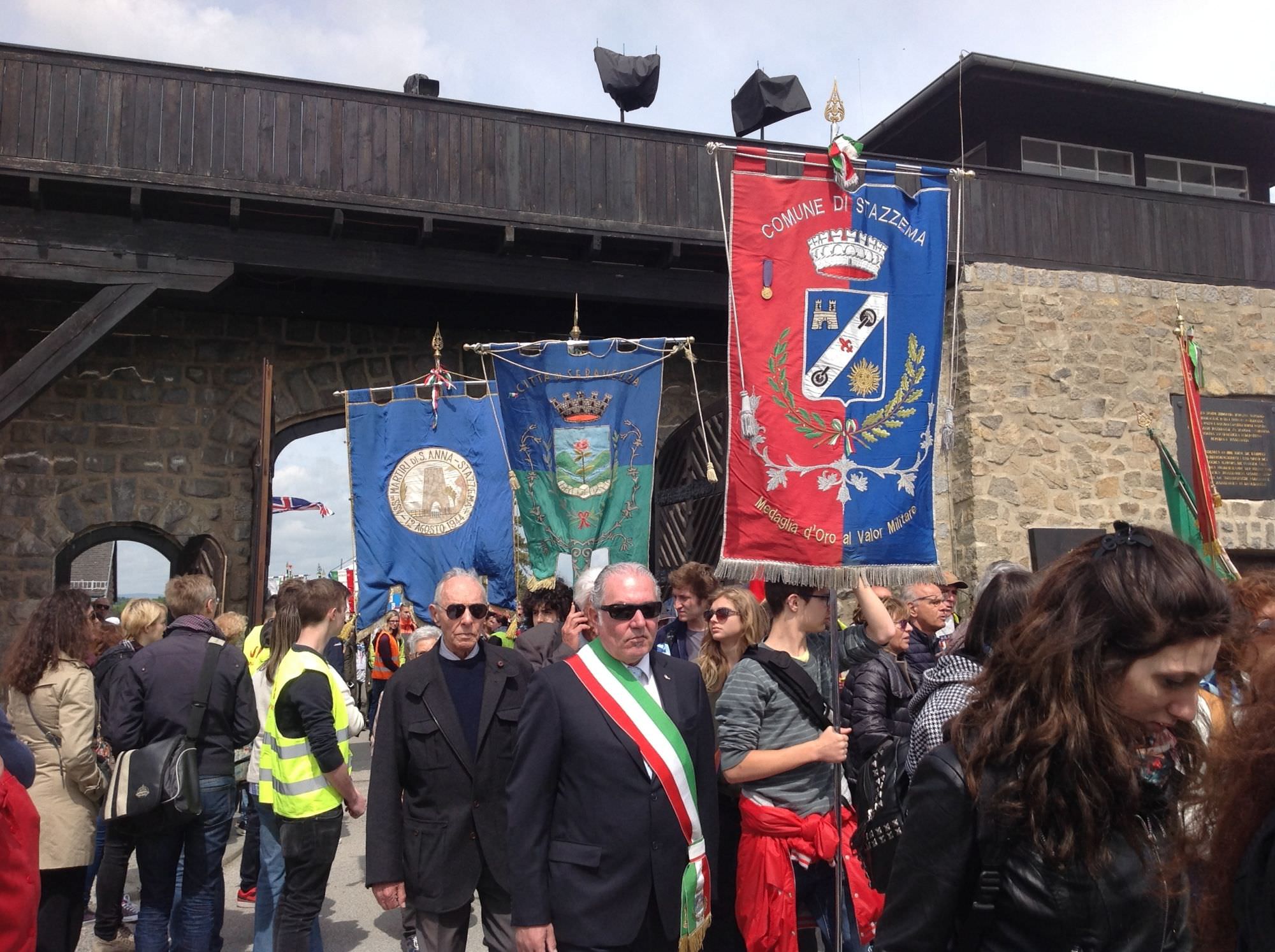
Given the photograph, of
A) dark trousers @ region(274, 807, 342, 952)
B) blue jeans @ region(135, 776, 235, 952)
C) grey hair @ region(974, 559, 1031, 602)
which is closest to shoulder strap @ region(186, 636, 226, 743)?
blue jeans @ region(135, 776, 235, 952)

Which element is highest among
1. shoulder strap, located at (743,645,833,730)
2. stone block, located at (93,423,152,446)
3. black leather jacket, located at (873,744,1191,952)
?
stone block, located at (93,423,152,446)

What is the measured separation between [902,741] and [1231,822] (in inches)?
65.7

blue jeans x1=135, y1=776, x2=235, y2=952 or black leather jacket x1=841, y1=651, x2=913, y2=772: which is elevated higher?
black leather jacket x1=841, y1=651, x2=913, y2=772

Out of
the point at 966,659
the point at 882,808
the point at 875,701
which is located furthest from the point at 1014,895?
the point at 875,701

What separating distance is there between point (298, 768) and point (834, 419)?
2.66 meters

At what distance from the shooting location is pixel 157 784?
4.62m

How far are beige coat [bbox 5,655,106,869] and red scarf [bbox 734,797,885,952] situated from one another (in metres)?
A: 2.65

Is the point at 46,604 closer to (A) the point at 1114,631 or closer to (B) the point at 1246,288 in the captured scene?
(A) the point at 1114,631

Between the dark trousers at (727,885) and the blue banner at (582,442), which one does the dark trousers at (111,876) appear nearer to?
the dark trousers at (727,885)

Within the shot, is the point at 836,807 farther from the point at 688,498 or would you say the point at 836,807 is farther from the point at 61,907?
the point at 688,498

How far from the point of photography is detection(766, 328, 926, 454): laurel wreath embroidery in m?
4.50

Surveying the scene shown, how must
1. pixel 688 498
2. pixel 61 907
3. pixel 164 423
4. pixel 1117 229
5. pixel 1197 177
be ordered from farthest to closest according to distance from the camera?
pixel 1197 177 < pixel 1117 229 < pixel 164 423 < pixel 688 498 < pixel 61 907

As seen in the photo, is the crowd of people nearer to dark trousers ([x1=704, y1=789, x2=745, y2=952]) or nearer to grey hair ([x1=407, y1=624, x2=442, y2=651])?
dark trousers ([x1=704, y1=789, x2=745, y2=952])

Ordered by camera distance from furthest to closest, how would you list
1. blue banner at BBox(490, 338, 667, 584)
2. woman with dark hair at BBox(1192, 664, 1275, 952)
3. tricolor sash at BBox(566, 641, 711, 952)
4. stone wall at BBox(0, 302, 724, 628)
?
stone wall at BBox(0, 302, 724, 628)
blue banner at BBox(490, 338, 667, 584)
tricolor sash at BBox(566, 641, 711, 952)
woman with dark hair at BBox(1192, 664, 1275, 952)
